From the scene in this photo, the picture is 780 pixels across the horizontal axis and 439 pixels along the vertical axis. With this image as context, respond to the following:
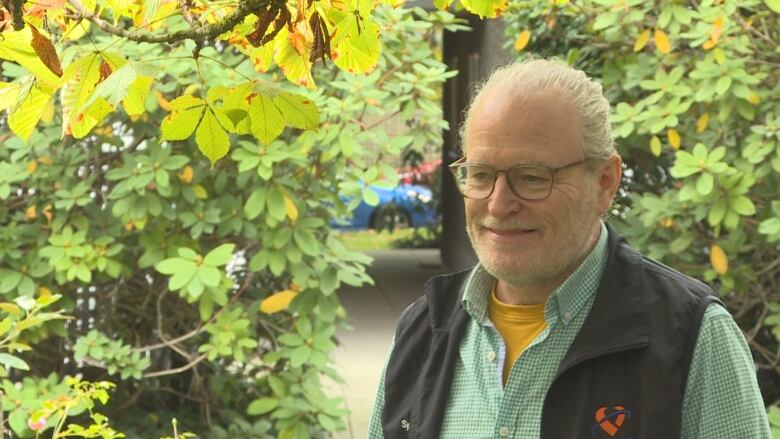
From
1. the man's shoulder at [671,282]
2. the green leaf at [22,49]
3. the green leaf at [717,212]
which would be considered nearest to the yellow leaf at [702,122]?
the green leaf at [717,212]

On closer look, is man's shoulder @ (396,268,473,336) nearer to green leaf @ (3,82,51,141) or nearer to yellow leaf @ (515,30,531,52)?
green leaf @ (3,82,51,141)

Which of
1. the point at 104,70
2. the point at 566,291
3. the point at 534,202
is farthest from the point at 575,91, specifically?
the point at 104,70

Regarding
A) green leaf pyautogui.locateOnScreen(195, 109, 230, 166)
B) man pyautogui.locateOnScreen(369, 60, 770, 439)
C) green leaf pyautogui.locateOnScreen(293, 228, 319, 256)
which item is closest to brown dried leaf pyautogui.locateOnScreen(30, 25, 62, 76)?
green leaf pyautogui.locateOnScreen(195, 109, 230, 166)

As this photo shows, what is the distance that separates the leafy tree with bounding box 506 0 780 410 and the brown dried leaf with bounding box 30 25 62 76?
3.72 meters

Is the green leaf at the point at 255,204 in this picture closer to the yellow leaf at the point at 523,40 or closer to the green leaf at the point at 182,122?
the yellow leaf at the point at 523,40

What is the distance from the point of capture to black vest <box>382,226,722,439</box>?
2180 millimetres

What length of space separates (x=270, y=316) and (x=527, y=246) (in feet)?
11.4

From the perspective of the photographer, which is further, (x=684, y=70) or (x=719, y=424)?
(x=684, y=70)

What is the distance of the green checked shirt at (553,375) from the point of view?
2.18 metres

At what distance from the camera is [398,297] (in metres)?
11.9

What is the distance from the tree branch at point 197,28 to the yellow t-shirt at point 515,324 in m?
0.98

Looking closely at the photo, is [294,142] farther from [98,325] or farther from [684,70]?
[684,70]

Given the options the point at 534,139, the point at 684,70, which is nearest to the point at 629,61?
the point at 684,70

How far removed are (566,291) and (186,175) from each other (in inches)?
124
